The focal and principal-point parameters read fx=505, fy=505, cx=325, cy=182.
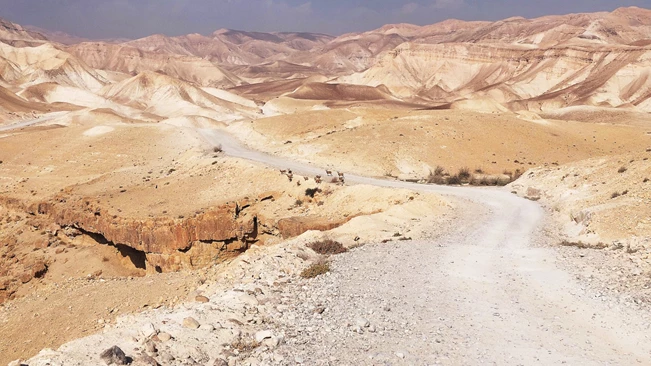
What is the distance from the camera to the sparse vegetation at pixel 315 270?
10703 millimetres

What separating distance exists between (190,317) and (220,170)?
779 inches

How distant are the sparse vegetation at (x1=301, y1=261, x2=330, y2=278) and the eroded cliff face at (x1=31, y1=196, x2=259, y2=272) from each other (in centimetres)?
977

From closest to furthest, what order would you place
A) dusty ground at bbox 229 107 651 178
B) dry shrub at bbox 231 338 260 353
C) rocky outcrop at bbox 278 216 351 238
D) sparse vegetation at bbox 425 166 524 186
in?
dry shrub at bbox 231 338 260 353 → rocky outcrop at bbox 278 216 351 238 → sparse vegetation at bbox 425 166 524 186 → dusty ground at bbox 229 107 651 178

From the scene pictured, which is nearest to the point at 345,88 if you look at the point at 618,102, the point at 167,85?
the point at 167,85

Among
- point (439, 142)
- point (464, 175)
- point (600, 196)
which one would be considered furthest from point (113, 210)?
point (439, 142)

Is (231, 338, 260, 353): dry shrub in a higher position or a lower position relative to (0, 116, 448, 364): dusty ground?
higher

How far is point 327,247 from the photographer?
1299 cm

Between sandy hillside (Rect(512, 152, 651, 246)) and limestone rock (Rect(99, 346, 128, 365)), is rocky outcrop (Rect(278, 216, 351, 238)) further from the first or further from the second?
limestone rock (Rect(99, 346, 128, 365))

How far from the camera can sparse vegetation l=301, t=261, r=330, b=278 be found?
35.1 feet

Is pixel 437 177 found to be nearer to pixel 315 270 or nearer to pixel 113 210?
pixel 113 210

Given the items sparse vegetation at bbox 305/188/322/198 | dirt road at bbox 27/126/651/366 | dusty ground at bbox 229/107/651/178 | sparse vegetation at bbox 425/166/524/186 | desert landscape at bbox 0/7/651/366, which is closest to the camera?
dirt road at bbox 27/126/651/366

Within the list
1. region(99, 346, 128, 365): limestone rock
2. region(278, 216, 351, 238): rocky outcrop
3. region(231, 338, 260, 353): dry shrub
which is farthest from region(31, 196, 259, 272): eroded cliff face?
region(99, 346, 128, 365): limestone rock

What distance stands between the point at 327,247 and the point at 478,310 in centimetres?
484

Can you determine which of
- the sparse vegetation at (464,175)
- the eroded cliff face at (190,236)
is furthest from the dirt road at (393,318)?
the sparse vegetation at (464,175)
